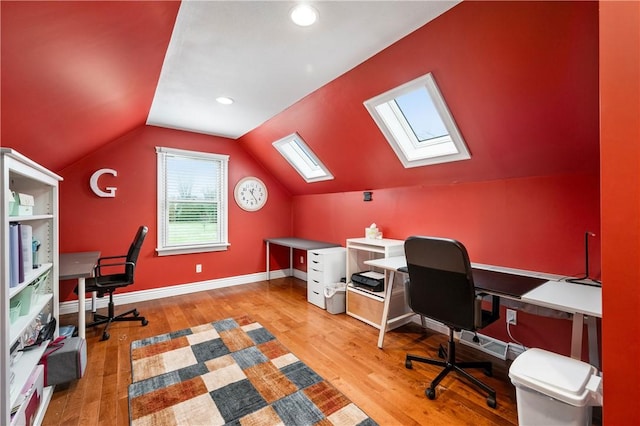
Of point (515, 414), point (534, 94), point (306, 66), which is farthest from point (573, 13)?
point (515, 414)

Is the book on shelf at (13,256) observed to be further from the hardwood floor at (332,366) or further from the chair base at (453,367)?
the chair base at (453,367)

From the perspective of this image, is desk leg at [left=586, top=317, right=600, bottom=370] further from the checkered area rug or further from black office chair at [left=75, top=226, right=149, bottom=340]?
black office chair at [left=75, top=226, right=149, bottom=340]

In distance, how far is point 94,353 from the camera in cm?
240

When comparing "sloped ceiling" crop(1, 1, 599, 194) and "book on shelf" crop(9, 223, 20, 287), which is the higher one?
"sloped ceiling" crop(1, 1, 599, 194)

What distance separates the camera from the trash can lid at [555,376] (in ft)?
4.05

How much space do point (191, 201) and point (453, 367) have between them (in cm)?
383

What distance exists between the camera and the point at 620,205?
893mm

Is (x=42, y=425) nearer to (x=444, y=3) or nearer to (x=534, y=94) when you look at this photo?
(x=444, y=3)

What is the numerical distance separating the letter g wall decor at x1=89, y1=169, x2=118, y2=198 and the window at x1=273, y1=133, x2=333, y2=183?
213cm

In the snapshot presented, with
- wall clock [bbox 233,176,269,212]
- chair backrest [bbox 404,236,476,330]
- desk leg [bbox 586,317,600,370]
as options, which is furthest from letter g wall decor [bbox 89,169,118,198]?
desk leg [bbox 586,317,600,370]

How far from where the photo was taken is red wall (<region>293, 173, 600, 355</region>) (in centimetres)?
204

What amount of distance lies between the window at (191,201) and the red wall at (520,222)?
2671mm

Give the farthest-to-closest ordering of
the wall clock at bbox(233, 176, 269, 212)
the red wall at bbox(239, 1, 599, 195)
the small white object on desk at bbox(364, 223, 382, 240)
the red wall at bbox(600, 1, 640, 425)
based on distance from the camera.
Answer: the wall clock at bbox(233, 176, 269, 212)
the small white object on desk at bbox(364, 223, 382, 240)
the red wall at bbox(239, 1, 599, 195)
the red wall at bbox(600, 1, 640, 425)

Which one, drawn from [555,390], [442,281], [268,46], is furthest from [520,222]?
[268,46]
